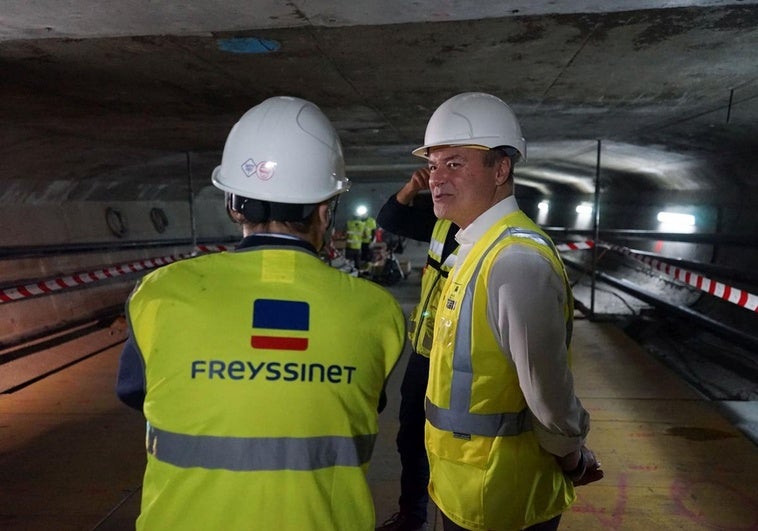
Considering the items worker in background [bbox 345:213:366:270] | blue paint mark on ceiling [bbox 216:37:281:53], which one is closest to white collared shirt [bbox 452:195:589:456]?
blue paint mark on ceiling [bbox 216:37:281:53]

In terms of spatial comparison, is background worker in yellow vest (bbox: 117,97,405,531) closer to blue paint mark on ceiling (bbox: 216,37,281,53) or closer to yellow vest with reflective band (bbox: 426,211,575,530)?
yellow vest with reflective band (bbox: 426,211,575,530)

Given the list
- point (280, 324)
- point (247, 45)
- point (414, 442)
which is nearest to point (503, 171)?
point (280, 324)

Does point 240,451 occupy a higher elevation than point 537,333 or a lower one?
lower

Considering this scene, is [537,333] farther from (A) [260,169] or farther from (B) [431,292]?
(B) [431,292]

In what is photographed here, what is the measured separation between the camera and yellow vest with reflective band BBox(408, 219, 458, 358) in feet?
8.16

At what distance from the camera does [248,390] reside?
105 centimetres

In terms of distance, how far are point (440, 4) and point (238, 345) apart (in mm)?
2013

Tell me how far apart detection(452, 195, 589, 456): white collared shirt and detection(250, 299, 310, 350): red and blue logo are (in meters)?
0.61

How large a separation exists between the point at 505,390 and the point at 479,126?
3.04 feet

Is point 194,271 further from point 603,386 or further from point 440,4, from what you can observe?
point 603,386

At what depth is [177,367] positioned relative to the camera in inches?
41.3

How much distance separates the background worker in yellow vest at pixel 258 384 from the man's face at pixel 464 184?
0.78 m

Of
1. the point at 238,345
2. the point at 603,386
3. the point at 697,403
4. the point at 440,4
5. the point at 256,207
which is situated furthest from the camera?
the point at 603,386

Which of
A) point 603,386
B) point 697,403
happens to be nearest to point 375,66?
point 603,386
